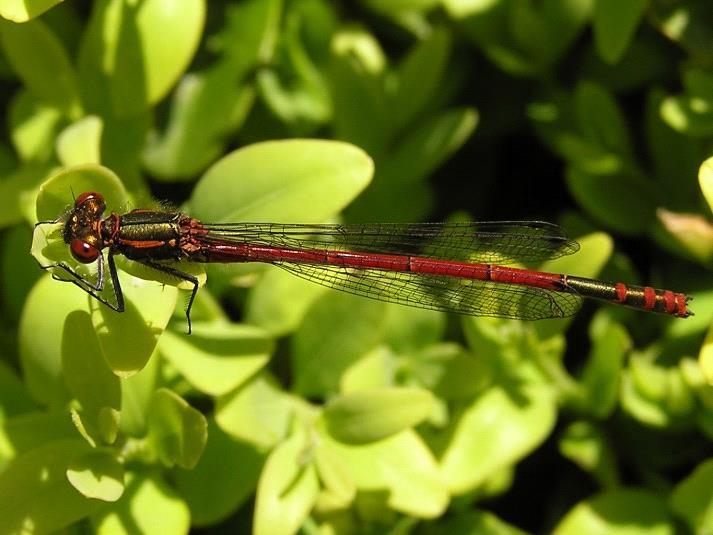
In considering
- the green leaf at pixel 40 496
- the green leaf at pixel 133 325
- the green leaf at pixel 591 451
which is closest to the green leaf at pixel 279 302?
the green leaf at pixel 133 325

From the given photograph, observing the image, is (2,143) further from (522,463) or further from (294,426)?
(522,463)

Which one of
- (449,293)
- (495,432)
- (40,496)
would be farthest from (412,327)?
(40,496)

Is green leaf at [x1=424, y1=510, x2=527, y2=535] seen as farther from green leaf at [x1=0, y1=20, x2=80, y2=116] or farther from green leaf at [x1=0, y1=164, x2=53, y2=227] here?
green leaf at [x1=0, y1=20, x2=80, y2=116]

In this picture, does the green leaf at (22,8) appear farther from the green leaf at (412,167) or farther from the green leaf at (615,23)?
the green leaf at (615,23)

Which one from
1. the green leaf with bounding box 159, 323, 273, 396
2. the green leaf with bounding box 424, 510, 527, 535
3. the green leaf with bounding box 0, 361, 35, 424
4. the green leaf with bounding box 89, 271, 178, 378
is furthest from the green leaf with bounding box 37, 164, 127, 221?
the green leaf with bounding box 424, 510, 527, 535

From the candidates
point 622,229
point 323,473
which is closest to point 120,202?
point 323,473

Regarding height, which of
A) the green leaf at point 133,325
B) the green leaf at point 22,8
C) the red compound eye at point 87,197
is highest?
the green leaf at point 22,8
